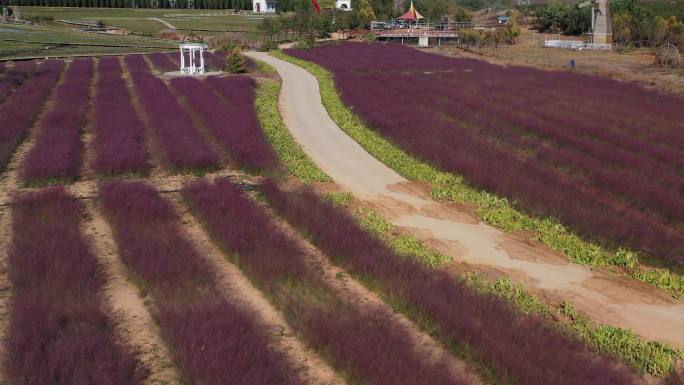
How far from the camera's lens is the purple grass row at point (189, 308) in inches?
215

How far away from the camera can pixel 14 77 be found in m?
29.7

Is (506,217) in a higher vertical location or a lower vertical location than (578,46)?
lower

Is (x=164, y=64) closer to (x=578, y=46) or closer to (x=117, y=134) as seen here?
(x=117, y=134)

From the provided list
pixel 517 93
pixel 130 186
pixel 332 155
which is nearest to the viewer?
pixel 130 186

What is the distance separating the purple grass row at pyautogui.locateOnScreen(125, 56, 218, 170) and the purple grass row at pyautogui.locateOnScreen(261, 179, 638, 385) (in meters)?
5.55

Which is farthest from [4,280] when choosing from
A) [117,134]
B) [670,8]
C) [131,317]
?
[670,8]

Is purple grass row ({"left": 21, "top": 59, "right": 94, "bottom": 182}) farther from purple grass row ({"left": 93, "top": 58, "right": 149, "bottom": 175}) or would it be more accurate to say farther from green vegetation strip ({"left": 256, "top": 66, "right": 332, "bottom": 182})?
green vegetation strip ({"left": 256, "top": 66, "right": 332, "bottom": 182})

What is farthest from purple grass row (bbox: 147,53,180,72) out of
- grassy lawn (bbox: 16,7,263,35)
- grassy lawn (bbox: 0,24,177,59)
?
grassy lawn (bbox: 16,7,263,35)

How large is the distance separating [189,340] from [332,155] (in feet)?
37.0

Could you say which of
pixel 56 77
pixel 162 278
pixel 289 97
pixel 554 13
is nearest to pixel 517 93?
pixel 289 97

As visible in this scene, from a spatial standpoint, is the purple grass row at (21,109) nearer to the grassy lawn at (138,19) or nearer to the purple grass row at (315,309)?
the purple grass row at (315,309)

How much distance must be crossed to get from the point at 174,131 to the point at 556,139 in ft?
39.4

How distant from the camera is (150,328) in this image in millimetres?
6785

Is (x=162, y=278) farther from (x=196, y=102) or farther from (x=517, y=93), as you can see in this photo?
(x=517, y=93)
